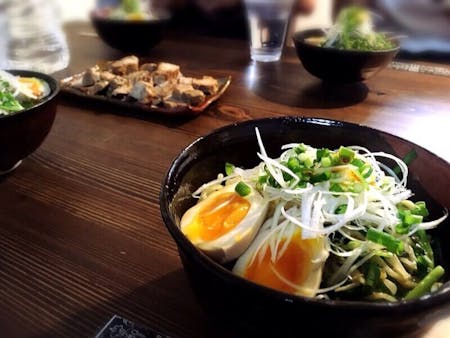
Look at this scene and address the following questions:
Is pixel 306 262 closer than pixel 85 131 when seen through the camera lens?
Yes

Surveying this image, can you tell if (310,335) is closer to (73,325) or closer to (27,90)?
(73,325)

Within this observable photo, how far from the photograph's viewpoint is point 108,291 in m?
0.60

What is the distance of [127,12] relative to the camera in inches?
73.4

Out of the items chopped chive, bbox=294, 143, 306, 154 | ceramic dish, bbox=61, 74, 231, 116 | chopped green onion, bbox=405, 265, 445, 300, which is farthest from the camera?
ceramic dish, bbox=61, 74, 231, 116

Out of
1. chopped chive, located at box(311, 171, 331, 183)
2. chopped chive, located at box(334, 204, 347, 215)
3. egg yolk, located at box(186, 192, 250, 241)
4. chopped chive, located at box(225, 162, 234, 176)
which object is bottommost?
chopped chive, located at box(225, 162, 234, 176)

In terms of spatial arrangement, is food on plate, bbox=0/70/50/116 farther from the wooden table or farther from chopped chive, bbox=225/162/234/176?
chopped chive, bbox=225/162/234/176

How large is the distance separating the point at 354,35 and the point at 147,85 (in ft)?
2.25

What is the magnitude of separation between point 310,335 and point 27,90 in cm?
77

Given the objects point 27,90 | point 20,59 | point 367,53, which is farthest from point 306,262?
point 20,59

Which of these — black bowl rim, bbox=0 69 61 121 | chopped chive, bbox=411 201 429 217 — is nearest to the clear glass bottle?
black bowl rim, bbox=0 69 61 121

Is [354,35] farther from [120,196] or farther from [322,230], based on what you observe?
[322,230]

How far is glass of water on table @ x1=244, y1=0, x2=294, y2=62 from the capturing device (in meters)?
1.64

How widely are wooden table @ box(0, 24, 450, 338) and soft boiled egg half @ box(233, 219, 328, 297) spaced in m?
0.11

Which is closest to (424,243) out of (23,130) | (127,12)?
(23,130)
